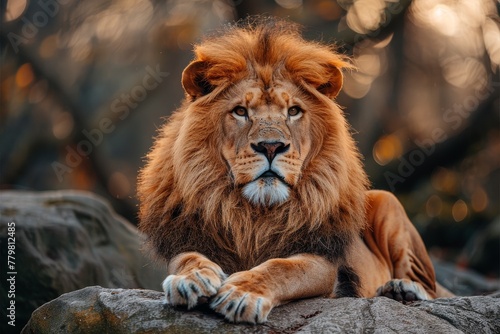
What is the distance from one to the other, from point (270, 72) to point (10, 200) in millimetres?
3122

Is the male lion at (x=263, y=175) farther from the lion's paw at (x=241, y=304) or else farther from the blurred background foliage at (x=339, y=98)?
the blurred background foliage at (x=339, y=98)

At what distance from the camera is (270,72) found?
5.15m

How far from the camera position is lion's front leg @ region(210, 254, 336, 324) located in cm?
415

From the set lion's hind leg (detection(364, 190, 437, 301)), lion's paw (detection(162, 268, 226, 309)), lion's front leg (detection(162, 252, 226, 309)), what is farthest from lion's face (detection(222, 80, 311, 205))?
lion's hind leg (detection(364, 190, 437, 301))

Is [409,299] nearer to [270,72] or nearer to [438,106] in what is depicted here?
[270,72]

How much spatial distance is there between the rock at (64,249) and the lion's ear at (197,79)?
2118 mm

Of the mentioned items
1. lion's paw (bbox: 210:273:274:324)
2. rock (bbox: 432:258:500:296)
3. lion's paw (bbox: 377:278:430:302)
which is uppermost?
lion's paw (bbox: 210:273:274:324)

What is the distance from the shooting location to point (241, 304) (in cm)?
415

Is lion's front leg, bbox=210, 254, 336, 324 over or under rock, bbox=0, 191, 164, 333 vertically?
over

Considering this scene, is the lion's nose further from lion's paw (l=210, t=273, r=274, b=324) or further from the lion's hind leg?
the lion's hind leg

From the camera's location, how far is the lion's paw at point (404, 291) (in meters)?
5.27

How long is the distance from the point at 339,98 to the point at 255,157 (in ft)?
31.8

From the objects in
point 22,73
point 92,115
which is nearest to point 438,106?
point 92,115

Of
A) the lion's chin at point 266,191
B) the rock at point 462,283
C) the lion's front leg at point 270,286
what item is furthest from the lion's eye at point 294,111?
the rock at point 462,283
